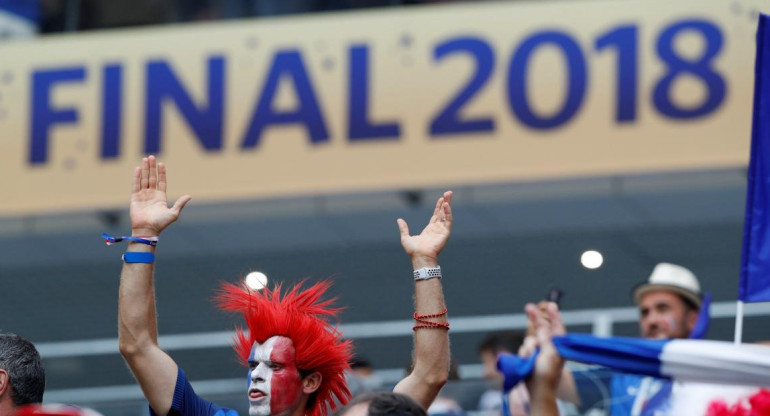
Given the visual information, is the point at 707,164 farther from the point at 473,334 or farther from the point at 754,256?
the point at 754,256

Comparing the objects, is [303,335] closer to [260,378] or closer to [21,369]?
[260,378]

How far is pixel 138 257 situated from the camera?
393cm

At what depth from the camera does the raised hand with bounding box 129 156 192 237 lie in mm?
4039

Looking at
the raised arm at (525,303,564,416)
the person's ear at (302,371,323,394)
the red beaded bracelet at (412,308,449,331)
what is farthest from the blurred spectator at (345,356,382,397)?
the raised arm at (525,303,564,416)

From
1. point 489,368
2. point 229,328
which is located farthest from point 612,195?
point 489,368

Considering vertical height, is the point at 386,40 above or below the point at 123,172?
above

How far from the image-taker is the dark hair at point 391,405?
114 inches

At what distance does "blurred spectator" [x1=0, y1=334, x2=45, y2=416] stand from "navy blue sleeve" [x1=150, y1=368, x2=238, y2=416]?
0.31 metres

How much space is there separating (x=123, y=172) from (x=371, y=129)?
6.37ft

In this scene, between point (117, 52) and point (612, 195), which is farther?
point (117, 52)

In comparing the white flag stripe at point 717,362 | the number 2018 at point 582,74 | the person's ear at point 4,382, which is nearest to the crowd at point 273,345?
the person's ear at point 4,382

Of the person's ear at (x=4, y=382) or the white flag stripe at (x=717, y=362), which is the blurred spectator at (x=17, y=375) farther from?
the white flag stripe at (x=717, y=362)

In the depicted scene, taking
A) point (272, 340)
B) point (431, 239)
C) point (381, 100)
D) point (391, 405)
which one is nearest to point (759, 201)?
point (431, 239)

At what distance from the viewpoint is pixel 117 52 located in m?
11.5
